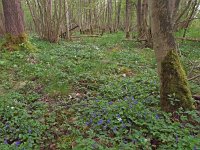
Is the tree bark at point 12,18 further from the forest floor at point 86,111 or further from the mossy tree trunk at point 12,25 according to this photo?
the forest floor at point 86,111

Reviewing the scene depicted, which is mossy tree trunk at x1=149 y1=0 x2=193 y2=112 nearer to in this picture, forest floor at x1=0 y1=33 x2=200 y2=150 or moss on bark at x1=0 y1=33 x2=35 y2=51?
forest floor at x1=0 y1=33 x2=200 y2=150

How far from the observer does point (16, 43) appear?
26.3 ft

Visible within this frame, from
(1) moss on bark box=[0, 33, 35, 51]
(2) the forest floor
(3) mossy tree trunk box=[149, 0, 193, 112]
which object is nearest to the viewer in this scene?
(2) the forest floor

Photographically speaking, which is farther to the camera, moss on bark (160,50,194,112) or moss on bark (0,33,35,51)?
moss on bark (0,33,35,51)

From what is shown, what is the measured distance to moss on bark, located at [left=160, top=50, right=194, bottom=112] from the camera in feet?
11.5

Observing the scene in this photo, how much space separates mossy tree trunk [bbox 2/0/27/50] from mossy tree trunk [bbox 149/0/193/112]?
5.85 m

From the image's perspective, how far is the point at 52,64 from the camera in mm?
6539

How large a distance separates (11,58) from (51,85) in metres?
2.52

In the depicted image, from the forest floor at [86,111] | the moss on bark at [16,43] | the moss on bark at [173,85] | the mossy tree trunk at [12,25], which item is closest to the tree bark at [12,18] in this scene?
the mossy tree trunk at [12,25]

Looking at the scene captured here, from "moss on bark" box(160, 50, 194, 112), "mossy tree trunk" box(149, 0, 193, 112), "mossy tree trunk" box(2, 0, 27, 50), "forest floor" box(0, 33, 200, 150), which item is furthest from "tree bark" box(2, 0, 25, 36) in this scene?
"moss on bark" box(160, 50, 194, 112)

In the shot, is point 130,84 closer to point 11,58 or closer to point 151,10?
point 151,10

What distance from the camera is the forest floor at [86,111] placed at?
2.95 metres

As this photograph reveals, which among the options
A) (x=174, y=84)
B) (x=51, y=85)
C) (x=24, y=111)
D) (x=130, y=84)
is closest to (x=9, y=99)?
(x=24, y=111)

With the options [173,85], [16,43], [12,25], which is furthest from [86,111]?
[12,25]
